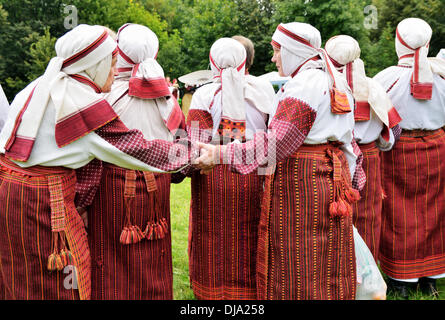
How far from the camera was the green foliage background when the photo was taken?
18750mm

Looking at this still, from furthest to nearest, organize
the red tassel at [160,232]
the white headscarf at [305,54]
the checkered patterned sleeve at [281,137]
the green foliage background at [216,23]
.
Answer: the green foliage background at [216,23]
the red tassel at [160,232]
the white headscarf at [305,54]
the checkered patterned sleeve at [281,137]

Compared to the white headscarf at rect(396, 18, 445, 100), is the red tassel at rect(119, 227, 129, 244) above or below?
below

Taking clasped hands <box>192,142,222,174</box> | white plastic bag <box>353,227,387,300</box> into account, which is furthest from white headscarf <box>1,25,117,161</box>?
white plastic bag <box>353,227,387,300</box>

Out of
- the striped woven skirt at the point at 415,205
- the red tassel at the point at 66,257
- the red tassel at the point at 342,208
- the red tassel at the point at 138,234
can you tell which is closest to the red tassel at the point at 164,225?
the red tassel at the point at 138,234

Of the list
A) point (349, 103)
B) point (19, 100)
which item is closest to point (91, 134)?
point (19, 100)

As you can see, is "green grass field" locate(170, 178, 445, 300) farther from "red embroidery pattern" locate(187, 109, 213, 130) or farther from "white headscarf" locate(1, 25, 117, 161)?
"white headscarf" locate(1, 25, 117, 161)

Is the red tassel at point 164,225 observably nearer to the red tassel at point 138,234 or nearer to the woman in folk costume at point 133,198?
the woman in folk costume at point 133,198

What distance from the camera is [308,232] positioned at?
2805 millimetres

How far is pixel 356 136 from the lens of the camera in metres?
3.86

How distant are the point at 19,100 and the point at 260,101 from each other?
178 centimetres

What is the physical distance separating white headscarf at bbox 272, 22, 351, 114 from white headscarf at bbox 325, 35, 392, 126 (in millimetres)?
1030

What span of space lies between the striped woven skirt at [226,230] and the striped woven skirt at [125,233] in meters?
0.52

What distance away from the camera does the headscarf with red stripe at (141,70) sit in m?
3.06
